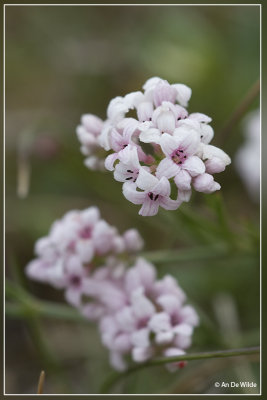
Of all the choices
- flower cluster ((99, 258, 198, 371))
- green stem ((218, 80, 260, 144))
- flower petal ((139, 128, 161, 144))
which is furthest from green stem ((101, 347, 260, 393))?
green stem ((218, 80, 260, 144))

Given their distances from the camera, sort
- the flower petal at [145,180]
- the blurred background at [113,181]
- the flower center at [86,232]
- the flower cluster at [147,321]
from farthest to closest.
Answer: the blurred background at [113,181] → the flower center at [86,232] → the flower cluster at [147,321] → the flower petal at [145,180]

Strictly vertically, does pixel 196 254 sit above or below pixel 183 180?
above

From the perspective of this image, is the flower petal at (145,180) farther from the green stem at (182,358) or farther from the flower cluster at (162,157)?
the green stem at (182,358)

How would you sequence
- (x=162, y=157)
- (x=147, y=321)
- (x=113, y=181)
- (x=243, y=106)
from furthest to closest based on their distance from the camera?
(x=113, y=181), (x=243, y=106), (x=147, y=321), (x=162, y=157)

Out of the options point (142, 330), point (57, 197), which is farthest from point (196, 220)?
point (57, 197)

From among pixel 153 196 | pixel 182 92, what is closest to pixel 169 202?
pixel 153 196

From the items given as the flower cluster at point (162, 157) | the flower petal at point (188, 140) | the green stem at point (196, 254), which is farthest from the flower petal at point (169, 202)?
the green stem at point (196, 254)

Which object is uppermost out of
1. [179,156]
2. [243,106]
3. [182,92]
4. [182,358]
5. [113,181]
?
[113,181]

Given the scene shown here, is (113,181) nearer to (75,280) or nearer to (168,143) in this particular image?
(75,280)
